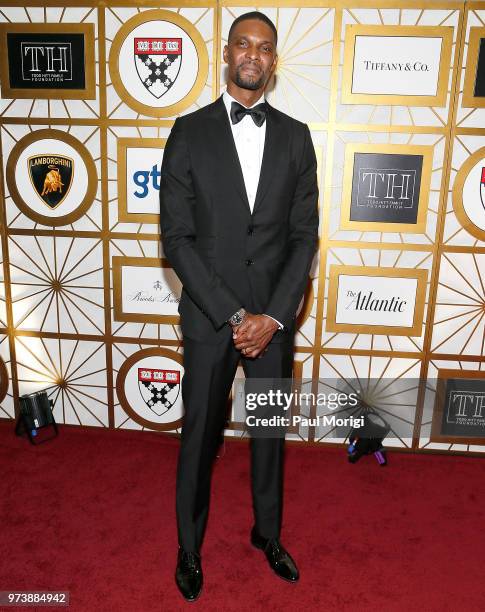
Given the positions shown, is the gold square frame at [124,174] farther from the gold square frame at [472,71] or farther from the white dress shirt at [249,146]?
the gold square frame at [472,71]

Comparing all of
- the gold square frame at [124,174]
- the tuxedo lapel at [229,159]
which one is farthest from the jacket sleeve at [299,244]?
the gold square frame at [124,174]

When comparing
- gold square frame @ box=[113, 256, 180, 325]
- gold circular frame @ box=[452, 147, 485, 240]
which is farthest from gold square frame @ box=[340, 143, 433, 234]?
gold square frame @ box=[113, 256, 180, 325]

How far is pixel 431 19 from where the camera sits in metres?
2.70

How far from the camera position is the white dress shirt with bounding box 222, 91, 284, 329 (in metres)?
1.91

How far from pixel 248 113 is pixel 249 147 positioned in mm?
114

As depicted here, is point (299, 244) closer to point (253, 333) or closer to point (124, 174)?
point (253, 333)

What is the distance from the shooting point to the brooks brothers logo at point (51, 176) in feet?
9.90

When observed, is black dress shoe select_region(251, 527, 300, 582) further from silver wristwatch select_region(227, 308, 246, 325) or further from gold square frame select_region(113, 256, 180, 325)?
gold square frame select_region(113, 256, 180, 325)

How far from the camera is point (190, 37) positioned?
2.81m

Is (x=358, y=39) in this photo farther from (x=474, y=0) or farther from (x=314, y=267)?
(x=314, y=267)

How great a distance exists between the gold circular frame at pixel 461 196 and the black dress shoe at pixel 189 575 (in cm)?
211

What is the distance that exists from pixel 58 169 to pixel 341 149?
61.3 inches

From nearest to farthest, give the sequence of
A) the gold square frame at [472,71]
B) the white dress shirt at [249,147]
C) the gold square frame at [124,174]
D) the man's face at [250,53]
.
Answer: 1. the man's face at [250,53]
2. the white dress shirt at [249,147]
3. the gold square frame at [472,71]
4. the gold square frame at [124,174]

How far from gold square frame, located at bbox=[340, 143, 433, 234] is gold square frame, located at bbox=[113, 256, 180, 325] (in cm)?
104
